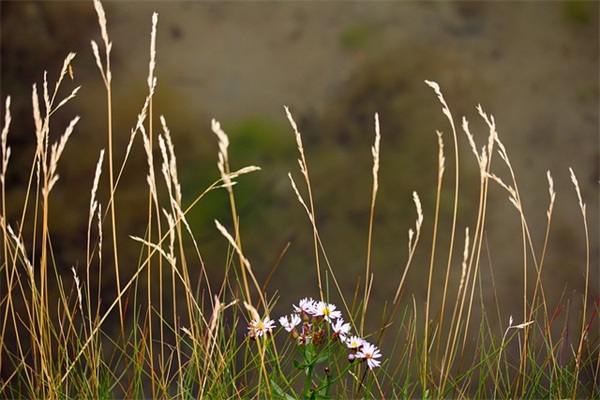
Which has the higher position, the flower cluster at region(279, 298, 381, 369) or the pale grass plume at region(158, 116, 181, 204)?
the pale grass plume at region(158, 116, 181, 204)

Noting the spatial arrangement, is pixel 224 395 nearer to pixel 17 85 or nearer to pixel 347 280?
pixel 347 280

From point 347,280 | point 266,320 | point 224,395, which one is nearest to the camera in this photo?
point 266,320

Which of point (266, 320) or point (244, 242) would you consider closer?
point (266, 320)

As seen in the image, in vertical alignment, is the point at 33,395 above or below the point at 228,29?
below

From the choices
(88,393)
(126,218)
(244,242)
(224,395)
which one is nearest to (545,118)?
(244,242)

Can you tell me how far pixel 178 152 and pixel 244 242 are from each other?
31 cm

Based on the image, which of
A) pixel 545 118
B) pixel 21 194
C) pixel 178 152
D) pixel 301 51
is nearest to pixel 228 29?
pixel 301 51

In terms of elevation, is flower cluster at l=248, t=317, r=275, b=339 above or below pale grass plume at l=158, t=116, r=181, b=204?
below

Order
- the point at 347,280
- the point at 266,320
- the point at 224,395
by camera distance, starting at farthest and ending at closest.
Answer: the point at 347,280 → the point at 224,395 → the point at 266,320

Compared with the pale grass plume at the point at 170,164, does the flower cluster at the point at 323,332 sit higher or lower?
lower

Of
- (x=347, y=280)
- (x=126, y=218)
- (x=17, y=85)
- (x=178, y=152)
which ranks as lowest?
(x=347, y=280)

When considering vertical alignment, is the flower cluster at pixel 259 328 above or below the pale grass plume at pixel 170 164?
below

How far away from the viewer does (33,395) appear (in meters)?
1.29

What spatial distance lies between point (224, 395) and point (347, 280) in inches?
34.2
